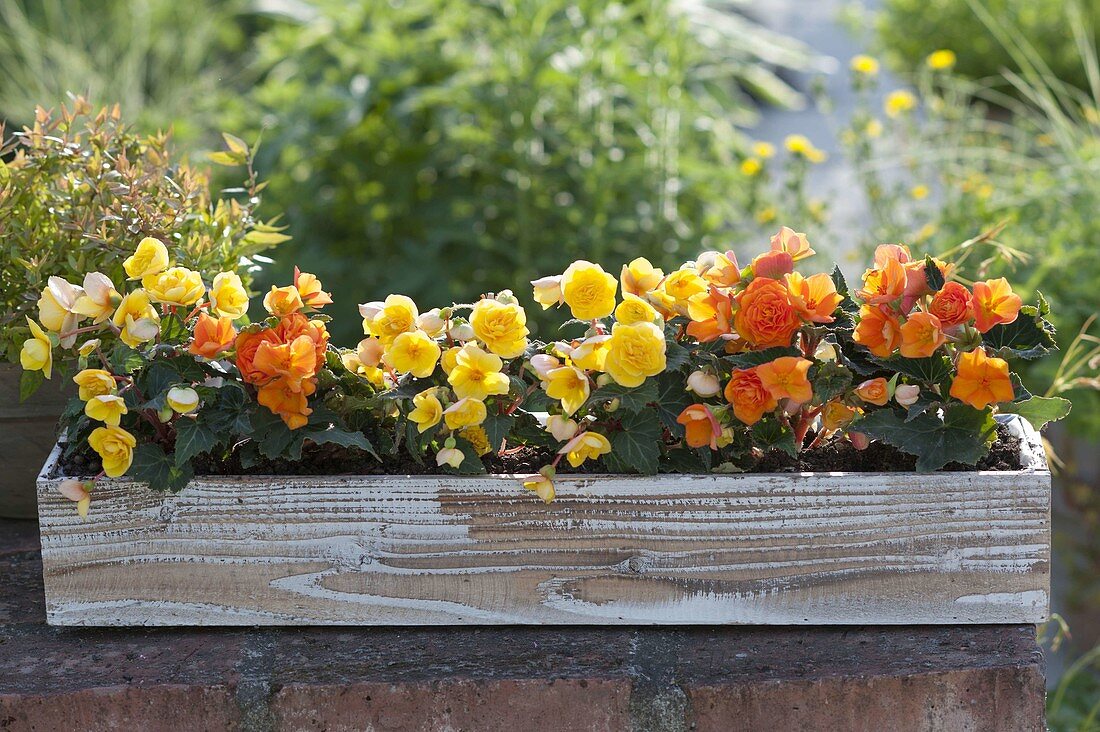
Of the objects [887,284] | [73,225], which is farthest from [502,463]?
[73,225]

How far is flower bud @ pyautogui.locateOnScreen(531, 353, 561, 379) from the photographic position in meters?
1.10

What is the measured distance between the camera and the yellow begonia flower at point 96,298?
1104 mm

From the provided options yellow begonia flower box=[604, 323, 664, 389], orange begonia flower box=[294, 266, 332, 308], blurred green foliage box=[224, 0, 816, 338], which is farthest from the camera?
blurred green foliage box=[224, 0, 816, 338]

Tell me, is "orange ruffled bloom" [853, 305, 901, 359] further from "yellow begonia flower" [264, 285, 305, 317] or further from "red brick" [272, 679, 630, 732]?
"yellow begonia flower" [264, 285, 305, 317]

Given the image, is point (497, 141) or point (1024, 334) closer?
point (1024, 334)

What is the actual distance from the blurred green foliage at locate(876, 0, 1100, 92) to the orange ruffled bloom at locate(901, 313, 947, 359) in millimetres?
3793

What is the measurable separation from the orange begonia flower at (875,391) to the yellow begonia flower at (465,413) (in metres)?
0.35

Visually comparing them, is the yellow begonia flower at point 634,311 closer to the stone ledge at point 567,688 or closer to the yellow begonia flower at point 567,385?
the yellow begonia flower at point 567,385

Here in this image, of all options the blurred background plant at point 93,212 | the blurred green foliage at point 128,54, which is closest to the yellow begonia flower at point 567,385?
the blurred background plant at point 93,212

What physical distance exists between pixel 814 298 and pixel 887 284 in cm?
7

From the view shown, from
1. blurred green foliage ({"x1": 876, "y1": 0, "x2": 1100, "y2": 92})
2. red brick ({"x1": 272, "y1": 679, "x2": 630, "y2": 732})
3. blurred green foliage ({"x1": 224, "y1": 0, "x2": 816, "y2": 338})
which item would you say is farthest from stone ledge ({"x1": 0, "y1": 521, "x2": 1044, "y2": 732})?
blurred green foliage ({"x1": 876, "y1": 0, "x2": 1100, "y2": 92})

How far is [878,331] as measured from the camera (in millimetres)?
1107

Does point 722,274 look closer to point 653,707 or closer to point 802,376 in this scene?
point 802,376

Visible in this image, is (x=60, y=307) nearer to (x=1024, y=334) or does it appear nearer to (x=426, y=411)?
(x=426, y=411)
